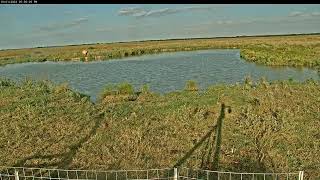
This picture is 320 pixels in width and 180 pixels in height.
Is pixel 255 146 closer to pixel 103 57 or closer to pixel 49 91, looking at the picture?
pixel 49 91

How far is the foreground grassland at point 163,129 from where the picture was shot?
1008 cm

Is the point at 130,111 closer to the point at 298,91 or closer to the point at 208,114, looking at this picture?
the point at 208,114

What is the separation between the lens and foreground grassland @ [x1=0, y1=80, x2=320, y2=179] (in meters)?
10.1

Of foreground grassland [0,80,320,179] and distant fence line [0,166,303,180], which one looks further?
foreground grassland [0,80,320,179]

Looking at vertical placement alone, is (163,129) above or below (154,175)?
above

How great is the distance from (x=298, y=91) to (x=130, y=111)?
8.73 meters

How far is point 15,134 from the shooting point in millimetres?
13102

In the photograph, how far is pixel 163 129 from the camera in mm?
13008

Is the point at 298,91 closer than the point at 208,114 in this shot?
No

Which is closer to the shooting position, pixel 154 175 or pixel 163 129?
pixel 154 175
